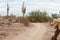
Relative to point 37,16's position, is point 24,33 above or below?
above

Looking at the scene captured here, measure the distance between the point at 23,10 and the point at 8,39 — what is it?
22183 millimetres

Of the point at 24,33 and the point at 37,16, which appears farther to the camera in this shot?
the point at 37,16

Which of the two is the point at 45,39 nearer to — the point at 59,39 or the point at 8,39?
the point at 59,39

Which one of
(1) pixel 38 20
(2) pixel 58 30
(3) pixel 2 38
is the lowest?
(1) pixel 38 20

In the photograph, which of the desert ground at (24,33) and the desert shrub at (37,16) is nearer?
the desert ground at (24,33)

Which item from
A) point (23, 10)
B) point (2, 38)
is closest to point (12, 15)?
point (23, 10)

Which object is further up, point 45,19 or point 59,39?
point 59,39

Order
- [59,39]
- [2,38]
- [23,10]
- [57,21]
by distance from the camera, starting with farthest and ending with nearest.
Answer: [23,10]
[2,38]
[59,39]
[57,21]

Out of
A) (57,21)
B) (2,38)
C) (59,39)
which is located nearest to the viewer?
(57,21)

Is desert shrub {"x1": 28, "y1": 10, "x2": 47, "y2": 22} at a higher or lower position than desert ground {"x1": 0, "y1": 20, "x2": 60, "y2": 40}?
lower

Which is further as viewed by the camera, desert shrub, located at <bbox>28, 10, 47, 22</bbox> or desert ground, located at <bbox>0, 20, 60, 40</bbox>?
desert shrub, located at <bbox>28, 10, 47, 22</bbox>

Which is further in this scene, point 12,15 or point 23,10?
point 12,15

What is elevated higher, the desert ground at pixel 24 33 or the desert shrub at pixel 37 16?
the desert ground at pixel 24 33

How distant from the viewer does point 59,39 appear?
2195 centimetres
